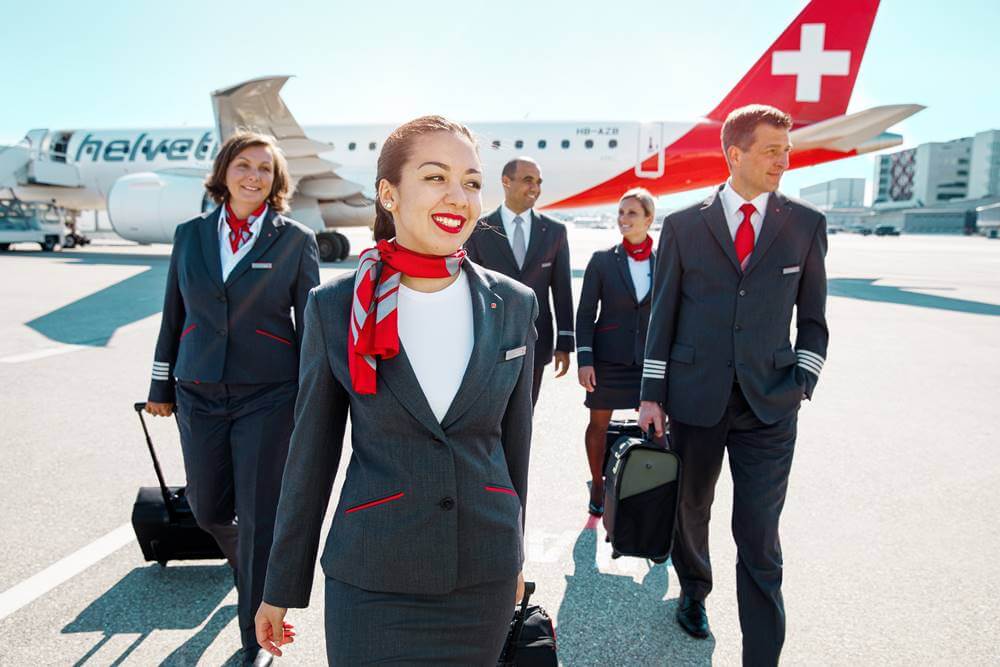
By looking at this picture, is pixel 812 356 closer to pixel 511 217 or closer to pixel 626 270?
pixel 626 270

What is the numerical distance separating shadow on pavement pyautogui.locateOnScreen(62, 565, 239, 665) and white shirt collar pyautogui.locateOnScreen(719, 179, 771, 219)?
2.69 m

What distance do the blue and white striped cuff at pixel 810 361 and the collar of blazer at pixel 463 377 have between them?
5.20ft

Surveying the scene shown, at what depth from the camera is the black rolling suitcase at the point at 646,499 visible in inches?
105

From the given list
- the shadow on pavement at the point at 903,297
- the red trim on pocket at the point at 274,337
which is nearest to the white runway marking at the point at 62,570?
the red trim on pocket at the point at 274,337

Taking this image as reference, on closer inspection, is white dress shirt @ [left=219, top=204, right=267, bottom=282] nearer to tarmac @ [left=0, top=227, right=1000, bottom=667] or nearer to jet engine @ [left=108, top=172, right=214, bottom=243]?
tarmac @ [left=0, top=227, right=1000, bottom=667]

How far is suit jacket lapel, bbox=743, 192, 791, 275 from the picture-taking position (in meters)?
2.59

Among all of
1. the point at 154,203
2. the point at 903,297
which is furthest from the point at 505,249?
the point at 154,203

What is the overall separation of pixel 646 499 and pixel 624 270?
179cm

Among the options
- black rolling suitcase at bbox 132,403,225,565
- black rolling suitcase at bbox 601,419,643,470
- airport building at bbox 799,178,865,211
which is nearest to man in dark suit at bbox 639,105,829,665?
black rolling suitcase at bbox 601,419,643,470

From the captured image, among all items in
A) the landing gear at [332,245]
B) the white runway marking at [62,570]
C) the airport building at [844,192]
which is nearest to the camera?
the white runway marking at [62,570]

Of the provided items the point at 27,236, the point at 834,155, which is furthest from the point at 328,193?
the point at 834,155

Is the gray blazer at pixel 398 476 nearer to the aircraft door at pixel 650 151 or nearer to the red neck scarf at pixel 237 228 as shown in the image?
the red neck scarf at pixel 237 228

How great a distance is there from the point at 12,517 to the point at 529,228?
3.41 metres

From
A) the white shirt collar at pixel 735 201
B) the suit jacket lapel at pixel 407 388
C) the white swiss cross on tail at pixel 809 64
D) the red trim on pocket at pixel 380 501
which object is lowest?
the red trim on pocket at pixel 380 501
